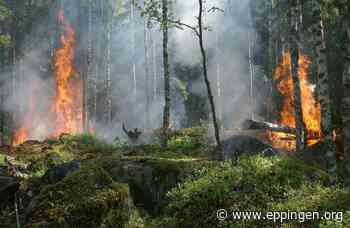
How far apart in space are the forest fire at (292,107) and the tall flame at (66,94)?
69.7 feet

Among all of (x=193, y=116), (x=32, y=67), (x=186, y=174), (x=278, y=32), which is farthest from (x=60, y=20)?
(x=186, y=174)

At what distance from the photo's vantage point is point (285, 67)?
31766 millimetres

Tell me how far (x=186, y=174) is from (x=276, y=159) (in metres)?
2.60

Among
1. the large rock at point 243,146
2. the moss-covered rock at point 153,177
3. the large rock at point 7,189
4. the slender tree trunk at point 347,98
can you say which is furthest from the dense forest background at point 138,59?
the large rock at point 7,189

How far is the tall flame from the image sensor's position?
41531mm

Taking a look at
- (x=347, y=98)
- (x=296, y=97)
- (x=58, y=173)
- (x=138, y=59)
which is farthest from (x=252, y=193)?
(x=138, y=59)

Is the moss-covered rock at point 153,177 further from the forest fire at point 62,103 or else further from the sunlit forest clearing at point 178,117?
the forest fire at point 62,103

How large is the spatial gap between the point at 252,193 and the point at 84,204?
13.0 ft

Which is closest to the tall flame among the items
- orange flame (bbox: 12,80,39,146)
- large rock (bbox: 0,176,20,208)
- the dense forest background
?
the dense forest background

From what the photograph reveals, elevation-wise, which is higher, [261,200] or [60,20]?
[60,20]

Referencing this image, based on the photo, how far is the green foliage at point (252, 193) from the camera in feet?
28.8

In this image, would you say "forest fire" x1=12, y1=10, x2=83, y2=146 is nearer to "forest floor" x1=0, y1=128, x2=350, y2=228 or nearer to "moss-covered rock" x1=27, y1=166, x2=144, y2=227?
"forest floor" x1=0, y1=128, x2=350, y2=228

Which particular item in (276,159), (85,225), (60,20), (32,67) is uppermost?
(60,20)

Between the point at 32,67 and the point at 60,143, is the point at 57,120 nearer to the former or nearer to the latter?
the point at 32,67
